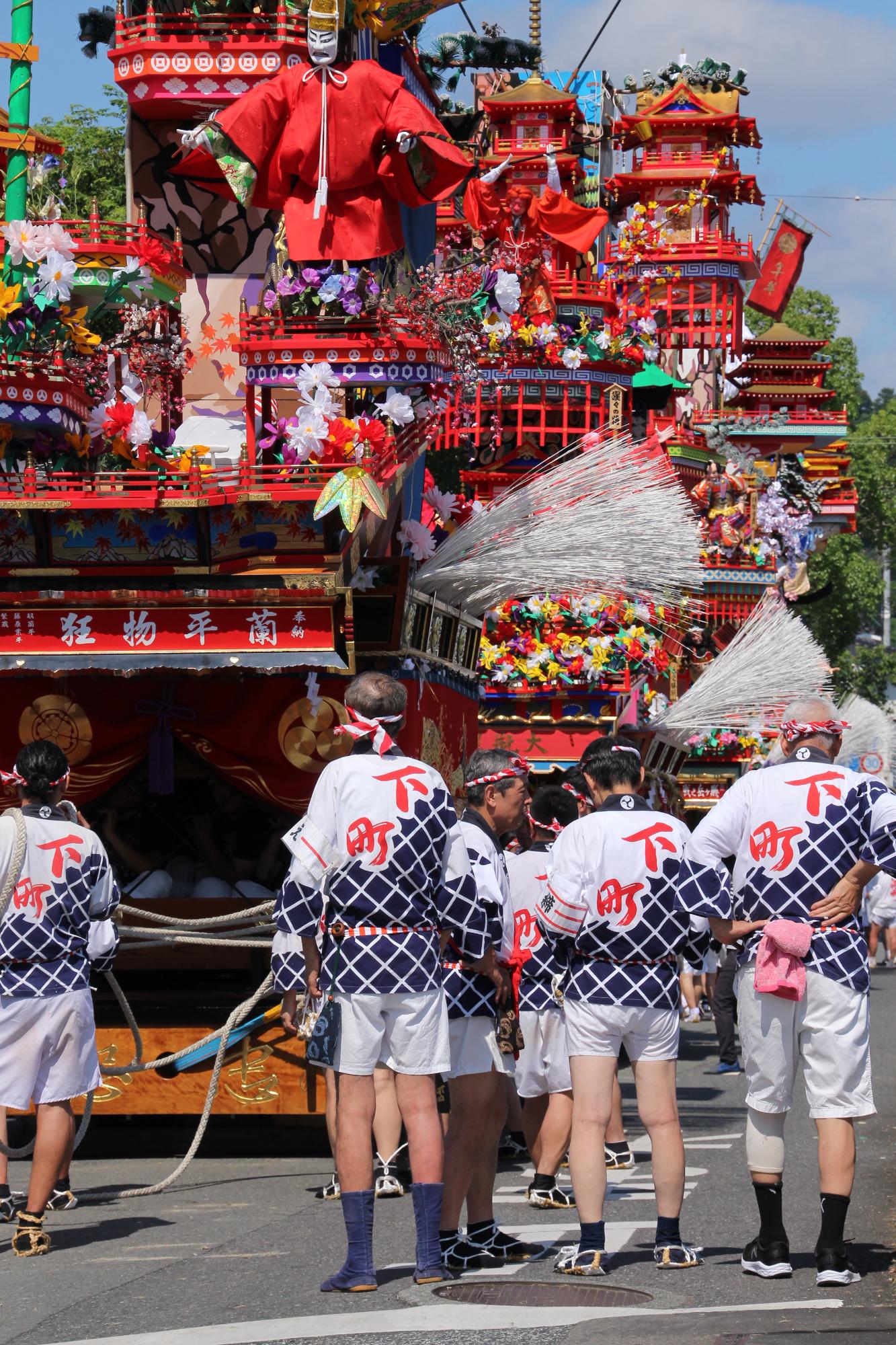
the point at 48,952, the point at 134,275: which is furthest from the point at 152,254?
the point at 48,952

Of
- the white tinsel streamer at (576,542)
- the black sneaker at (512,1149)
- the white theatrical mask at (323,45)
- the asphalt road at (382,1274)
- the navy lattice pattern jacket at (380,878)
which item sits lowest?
the black sneaker at (512,1149)

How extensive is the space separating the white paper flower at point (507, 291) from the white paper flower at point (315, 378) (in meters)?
1.44

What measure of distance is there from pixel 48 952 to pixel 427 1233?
213 cm

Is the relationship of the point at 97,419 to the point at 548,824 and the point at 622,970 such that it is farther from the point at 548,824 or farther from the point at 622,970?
the point at 622,970

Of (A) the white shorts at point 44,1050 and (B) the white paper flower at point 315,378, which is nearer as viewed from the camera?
(A) the white shorts at point 44,1050

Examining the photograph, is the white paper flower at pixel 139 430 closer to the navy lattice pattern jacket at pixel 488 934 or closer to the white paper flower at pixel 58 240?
the white paper flower at pixel 58 240

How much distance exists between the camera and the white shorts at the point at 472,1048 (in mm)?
7289

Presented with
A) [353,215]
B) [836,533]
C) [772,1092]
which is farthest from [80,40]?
[836,533]

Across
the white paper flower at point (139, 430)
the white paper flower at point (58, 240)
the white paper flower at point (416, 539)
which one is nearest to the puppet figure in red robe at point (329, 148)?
the white paper flower at point (58, 240)

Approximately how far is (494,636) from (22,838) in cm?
1023

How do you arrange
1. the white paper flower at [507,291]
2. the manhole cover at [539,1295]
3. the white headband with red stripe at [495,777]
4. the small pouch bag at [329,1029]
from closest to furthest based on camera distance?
the manhole cover at [539,1295]
the small pouch bag at [329,1029]
the white headband with red stripe at [495,777]
the white paper flower at [507,291]

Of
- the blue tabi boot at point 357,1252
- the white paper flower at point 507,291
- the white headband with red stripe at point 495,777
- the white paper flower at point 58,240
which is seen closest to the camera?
the blue tabi boot at point 357,1252

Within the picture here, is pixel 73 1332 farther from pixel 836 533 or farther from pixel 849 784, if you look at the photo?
pixel 836 533

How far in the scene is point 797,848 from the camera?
23.3 feet
